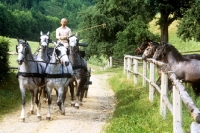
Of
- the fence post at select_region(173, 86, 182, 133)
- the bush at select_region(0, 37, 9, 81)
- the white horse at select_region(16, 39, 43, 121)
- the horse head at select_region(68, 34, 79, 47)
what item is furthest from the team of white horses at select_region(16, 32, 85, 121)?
the bush at select_region(0, 37, 9, 81)

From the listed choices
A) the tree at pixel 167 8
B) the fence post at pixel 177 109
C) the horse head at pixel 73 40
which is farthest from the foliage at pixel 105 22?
the fence post at pixel 177 109

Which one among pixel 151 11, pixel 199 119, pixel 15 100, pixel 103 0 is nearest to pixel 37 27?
pixel 103 0

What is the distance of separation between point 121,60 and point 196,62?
90.0 ft

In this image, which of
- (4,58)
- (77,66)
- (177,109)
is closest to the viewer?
(177,109)

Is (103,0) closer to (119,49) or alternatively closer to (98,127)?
(119,49)

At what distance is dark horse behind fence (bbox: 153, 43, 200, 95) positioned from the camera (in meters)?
9.71

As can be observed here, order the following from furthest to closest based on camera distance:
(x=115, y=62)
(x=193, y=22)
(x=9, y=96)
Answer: (x=115, y=62) < (x=193, y=22) < (x=9, y=96)

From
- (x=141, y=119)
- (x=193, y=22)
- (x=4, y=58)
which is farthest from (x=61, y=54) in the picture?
(x=193, y=22)

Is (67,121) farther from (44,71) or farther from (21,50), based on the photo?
(21,50)

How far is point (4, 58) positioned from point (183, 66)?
771cm

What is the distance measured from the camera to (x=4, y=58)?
14.4 m

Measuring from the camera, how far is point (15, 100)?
1274cm

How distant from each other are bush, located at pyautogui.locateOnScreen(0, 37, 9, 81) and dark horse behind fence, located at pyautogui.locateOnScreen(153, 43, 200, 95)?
6810mm

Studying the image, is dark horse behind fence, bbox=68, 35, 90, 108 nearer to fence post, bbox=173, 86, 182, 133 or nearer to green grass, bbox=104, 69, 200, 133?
green grass, bbox=104, 69, 200, 133
